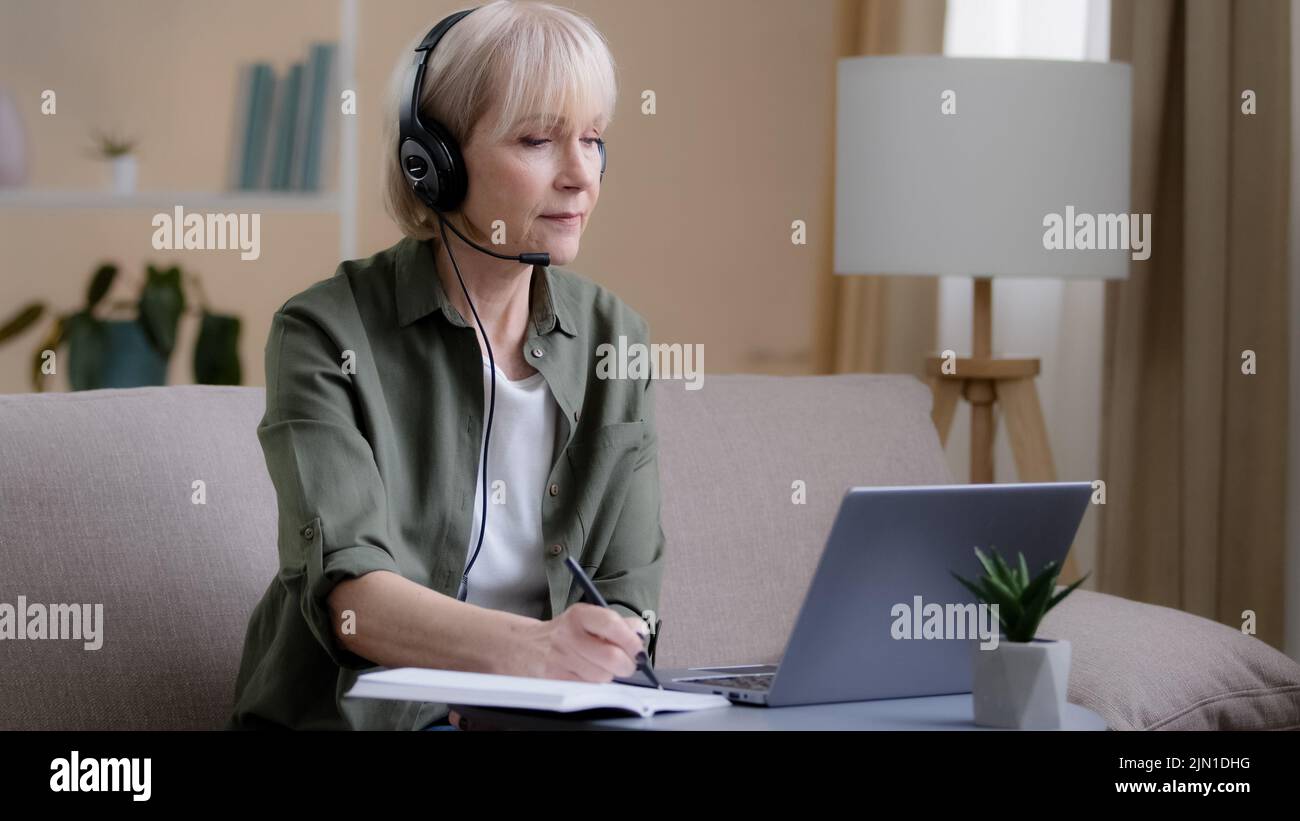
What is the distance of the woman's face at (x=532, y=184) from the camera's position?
126cm

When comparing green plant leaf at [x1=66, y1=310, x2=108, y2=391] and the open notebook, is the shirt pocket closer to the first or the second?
the open notebook

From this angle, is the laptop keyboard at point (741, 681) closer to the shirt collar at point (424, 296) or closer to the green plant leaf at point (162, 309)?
the shirt collar at point (424, 296)

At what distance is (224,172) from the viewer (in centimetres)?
312

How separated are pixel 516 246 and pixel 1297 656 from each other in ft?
4.77

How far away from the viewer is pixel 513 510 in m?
1.30

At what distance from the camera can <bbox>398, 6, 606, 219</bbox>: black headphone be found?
1251 millimetres

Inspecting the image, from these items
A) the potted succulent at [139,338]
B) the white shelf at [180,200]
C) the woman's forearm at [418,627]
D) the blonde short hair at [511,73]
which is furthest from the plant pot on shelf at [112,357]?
the woman's forearm at [418,627]

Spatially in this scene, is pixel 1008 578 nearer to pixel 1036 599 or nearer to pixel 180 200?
pixel 1036 599

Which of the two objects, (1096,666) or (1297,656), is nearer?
(1096,666)

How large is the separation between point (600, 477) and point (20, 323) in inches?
68.9

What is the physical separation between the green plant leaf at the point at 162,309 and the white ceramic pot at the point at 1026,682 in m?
1.84

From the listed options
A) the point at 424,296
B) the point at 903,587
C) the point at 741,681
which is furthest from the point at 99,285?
the point at 903,587
